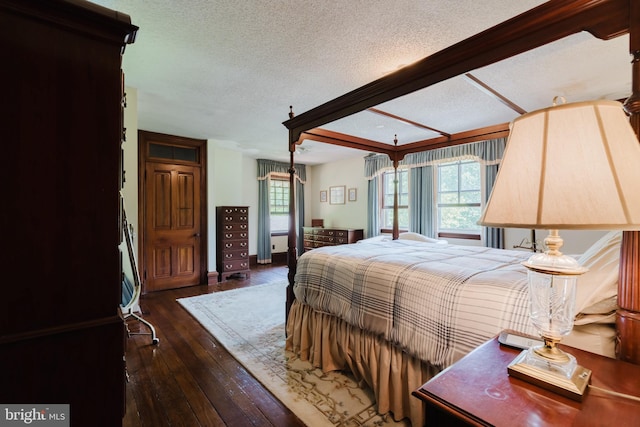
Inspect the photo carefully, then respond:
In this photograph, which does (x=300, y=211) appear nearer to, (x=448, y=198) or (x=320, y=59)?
(x=448, y=198)

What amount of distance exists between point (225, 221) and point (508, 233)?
4.46 m

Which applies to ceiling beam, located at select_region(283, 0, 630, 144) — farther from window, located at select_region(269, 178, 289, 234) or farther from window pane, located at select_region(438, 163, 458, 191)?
window, located at select_region(269, 178, 289, 234)

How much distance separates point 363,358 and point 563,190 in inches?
65.2

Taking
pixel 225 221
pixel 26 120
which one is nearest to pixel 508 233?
pixel 225 221

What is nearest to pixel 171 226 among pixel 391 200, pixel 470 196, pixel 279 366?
pixel 279 366

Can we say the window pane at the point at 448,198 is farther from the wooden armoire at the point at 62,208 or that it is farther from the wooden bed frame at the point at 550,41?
the wooden armoire at the point at 62,208

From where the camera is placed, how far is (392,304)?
170 cm

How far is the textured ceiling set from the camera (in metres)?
1.70

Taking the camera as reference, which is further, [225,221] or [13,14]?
[225,221]

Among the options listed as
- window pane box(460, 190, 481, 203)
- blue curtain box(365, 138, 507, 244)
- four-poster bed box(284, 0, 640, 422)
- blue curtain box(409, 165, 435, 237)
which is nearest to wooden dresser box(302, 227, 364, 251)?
blue curtain box(365, 138, 507, 244)

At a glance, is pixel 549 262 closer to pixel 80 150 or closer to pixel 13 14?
pixel 80 150

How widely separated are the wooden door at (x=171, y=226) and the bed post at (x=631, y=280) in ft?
15.8

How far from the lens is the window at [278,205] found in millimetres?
6707

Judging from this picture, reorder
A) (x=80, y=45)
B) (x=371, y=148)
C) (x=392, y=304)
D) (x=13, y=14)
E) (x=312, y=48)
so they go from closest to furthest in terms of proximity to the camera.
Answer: (x=13, y=14), (x=80, y=45), (x=392, y=304), (x=312, y=48), (x=371, y=148)
